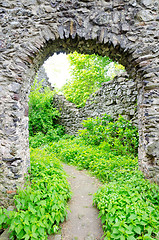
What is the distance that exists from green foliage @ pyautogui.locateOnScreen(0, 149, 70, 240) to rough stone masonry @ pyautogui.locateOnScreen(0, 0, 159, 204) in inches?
14.7

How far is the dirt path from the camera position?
2.19 metres

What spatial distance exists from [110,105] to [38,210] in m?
4.54

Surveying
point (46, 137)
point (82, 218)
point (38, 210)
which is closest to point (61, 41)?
point (38, 210)

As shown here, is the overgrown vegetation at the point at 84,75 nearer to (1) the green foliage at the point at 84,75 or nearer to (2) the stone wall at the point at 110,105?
(1) the green foliage at the point at 84,75

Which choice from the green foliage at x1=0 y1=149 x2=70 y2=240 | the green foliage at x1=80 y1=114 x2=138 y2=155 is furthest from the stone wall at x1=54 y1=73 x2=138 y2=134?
the green foliage at x1=0 y1=149 x2=70 y2=240

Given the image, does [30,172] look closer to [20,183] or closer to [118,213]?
[20,183]

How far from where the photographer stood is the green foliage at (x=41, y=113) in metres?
8.38

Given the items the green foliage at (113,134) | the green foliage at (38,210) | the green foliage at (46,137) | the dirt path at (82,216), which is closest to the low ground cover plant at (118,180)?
the green foliage at (113,134)

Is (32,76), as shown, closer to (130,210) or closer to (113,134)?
(130,210)

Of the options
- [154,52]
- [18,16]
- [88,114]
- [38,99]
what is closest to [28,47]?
[18,16]

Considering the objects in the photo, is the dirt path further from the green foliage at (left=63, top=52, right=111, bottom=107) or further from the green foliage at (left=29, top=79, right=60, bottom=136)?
the green foliage at (left=63, top=52, right=111, bottom=107)

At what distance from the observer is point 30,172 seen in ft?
9.74

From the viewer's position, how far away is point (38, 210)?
7.04 ft

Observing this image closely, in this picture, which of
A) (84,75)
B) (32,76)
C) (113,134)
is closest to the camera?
(32,76)
